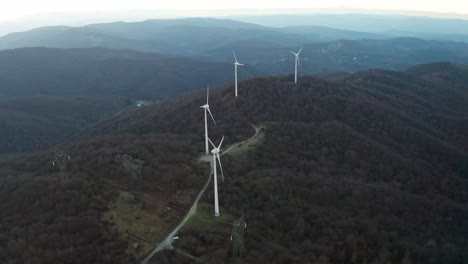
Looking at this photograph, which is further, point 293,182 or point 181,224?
point 293,182

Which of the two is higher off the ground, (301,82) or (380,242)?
(301,82)

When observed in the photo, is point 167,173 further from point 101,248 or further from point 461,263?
point 461,263

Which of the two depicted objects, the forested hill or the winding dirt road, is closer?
the winding dirt road

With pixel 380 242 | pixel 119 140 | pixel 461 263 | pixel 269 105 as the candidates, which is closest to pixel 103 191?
pixel 119 140

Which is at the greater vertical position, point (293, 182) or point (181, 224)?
point (181, 224)

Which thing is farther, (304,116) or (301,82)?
(301,82)

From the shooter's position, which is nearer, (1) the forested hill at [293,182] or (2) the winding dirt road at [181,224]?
(2) the winding dirt road at [181,224]

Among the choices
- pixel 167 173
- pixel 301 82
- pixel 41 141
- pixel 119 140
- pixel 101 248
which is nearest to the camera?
pixel 101 248

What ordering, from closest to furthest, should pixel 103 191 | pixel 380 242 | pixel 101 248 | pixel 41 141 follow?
pixel 101 248 < pixel 380 242 < pixel 103 191 < pixel 41 141
